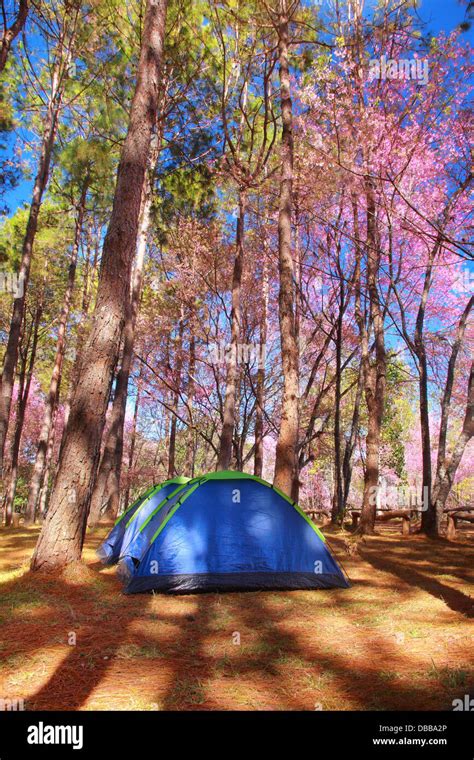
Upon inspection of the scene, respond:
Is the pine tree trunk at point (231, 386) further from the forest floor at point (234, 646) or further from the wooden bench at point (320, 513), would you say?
the forest floor at point (234, 646)

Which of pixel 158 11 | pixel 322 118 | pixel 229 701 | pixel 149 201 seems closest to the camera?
pixel 229 701

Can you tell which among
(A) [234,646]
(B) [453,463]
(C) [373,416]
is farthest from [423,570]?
(C) [373,416]

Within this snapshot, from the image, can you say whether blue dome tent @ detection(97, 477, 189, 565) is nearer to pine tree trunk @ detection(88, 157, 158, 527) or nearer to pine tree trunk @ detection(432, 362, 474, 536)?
pine tree trunk @ detection(432, 362, 474, 536)

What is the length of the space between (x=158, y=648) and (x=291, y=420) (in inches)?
185

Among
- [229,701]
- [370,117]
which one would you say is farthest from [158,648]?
[370,117]

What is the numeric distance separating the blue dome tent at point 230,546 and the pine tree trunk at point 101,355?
99 cm

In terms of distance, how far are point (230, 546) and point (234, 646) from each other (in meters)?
1.87

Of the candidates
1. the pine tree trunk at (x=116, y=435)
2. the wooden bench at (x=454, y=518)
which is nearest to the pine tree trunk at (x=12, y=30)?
the pine tree trunk at (x=116, y=435)

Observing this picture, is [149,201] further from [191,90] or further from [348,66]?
[348,66]

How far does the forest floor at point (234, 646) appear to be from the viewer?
117 inches

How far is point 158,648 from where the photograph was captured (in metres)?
3.83

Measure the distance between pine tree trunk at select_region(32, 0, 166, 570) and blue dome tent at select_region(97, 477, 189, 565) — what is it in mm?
1615

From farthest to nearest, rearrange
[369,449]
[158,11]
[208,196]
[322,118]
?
[208,196], [322,118], [369,449], [158,11]

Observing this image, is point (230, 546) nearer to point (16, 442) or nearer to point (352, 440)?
point (352, 440)
